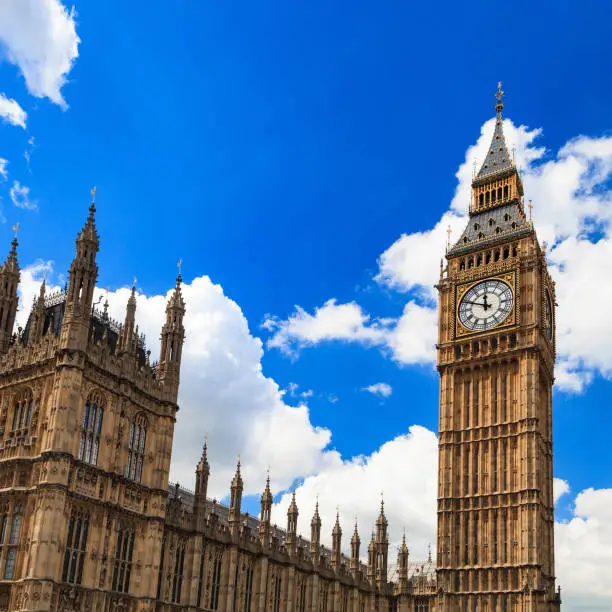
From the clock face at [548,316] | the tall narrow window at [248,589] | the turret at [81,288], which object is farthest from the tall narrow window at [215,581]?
the clock face at [548,316]

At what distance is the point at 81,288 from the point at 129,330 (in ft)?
15.7

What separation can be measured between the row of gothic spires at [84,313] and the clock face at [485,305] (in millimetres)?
43730

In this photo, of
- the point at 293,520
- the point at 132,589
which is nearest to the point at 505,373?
the point at 293,520

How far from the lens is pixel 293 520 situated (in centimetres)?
7081

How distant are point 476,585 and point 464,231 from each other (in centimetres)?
4046

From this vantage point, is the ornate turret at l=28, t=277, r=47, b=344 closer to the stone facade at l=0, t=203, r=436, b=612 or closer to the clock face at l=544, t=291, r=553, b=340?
the stone facade at l=0, t=203, r=436, b=612

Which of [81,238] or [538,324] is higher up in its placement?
[538,324]

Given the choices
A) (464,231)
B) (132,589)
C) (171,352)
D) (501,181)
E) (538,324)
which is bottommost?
(132,589)

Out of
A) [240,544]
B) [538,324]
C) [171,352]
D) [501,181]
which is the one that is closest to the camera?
[171,352]

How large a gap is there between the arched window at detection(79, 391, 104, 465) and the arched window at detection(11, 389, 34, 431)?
10.7ft

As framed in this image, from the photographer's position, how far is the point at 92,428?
167 feet

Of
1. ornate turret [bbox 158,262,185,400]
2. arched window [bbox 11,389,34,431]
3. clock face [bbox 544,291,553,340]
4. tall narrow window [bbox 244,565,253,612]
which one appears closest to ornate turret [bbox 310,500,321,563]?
tall narrow window [bbox 244,565,253,612]

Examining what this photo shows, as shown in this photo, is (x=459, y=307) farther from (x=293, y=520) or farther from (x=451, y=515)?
(x=293, y=520)

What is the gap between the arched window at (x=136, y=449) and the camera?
175 feet
